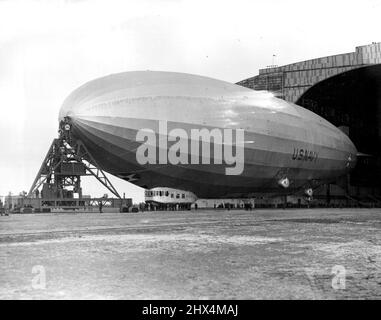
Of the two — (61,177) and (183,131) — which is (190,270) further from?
(61,177)

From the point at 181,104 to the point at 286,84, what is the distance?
1468 inches

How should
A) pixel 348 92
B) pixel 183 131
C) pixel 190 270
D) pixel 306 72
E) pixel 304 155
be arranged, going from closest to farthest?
pixel 190 270
pixel 183 131
pixel 304 155
pixel 306 72
pixel 348 92

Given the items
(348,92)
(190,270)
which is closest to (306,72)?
(348,92)

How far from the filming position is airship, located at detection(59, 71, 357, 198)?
29578 millimetres

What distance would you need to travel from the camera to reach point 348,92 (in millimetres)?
63156

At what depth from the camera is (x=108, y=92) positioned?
1168 inches

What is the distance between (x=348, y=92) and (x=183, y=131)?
40.0m

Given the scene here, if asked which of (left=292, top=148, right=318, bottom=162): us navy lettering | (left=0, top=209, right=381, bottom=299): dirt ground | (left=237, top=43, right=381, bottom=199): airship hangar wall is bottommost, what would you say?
(left=0, top=209, right=381, bottom=299): dirt ground

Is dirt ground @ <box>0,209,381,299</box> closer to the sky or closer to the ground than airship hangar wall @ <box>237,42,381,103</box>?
closer to the ground

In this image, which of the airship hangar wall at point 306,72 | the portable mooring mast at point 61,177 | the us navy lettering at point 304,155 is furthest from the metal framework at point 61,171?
the airship hangar wall at point 306,72

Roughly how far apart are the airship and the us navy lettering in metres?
0.20

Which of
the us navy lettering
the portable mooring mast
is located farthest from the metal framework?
the us navy lettering

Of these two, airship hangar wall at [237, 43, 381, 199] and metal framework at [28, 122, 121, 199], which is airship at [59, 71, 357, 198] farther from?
airship hangar wall at [237, 43, 381, 199]
